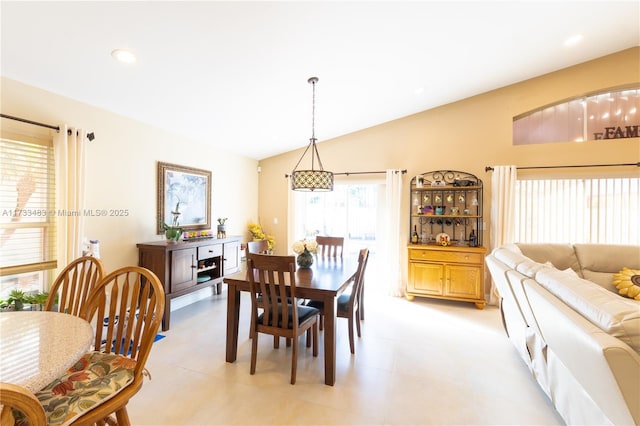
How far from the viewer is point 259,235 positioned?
17.0ft

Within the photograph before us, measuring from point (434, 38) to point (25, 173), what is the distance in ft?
12.5

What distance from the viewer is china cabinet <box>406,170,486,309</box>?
3.97 m

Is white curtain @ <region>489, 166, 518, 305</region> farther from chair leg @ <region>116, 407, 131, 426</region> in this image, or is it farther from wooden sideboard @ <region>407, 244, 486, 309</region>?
chair leg @ <region>116, 407, 131, 426</region>

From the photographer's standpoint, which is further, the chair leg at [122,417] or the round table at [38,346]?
the chair leg at [122,417]

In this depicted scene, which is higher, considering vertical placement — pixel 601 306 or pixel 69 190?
pixel 69 190

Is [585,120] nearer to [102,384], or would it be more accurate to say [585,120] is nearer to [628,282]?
[628,282]

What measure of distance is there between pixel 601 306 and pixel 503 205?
3065 mm

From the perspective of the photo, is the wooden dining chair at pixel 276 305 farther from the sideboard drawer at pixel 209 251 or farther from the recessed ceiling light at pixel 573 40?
the recessed ceiling light at pixel 573 40

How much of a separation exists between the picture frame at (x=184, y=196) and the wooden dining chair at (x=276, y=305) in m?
1.96

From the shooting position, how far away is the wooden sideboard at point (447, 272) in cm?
393

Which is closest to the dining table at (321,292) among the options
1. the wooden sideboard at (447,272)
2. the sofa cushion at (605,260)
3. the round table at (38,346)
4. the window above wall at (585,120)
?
the round table at (38,346)

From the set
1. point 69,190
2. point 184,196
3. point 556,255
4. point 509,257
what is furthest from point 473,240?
point 69,190

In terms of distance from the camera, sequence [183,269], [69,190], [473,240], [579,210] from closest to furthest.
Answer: [69,190] → [183,269] → [579,210] → [473,240]

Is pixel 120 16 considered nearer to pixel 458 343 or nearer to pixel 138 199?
pixel 138 199
